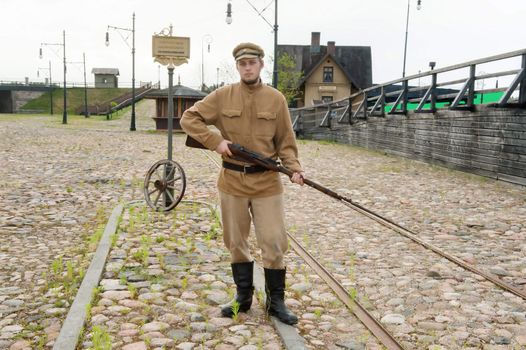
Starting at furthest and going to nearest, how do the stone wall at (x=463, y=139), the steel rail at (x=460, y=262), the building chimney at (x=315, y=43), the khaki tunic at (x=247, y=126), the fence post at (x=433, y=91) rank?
1. the building chimney at (x=315, y=43)
2. the fence post at (x=433, y=91)
3. the stone wall at (x=463, y=139)
4. the steel rail at (x=460, y=262)
5. the khaki tunic at (x=247, y=126)

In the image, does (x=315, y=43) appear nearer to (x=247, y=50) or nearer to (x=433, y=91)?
(x=433, y=91)

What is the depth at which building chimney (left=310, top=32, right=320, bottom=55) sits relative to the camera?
2128 inches

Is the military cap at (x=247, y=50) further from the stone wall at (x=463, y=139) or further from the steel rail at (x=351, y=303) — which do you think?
the stone wall at (x=463, y=139)

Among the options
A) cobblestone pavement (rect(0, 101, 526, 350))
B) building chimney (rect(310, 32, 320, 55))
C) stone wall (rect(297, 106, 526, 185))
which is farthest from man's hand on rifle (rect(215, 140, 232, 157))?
building chimney (rect(310, 32, 320, 55))

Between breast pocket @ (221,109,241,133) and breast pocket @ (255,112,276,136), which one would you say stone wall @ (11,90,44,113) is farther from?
breast pocket @ (255,112,276,136)

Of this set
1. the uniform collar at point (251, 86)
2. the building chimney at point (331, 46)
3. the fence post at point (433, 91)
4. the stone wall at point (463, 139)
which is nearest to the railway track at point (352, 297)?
the uniform collar at point (251, 86)

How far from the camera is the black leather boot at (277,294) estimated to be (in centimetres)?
415

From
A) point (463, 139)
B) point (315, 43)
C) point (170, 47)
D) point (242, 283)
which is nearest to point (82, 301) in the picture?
point (242, 283)

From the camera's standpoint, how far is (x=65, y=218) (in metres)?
8.02

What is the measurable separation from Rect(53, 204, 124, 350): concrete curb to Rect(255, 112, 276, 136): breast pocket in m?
Answer: 2.01

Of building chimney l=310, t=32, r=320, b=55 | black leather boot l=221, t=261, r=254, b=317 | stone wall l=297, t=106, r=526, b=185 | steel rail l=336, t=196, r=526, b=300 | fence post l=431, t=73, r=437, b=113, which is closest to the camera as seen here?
black leather boot l=221, t=261, r=254, b=317

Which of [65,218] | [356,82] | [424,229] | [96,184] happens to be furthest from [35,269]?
[356,82]

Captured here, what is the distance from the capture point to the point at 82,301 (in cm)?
438

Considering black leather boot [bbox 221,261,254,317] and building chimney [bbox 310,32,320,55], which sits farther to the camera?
building chimney [bbox 310,32,320,55]
